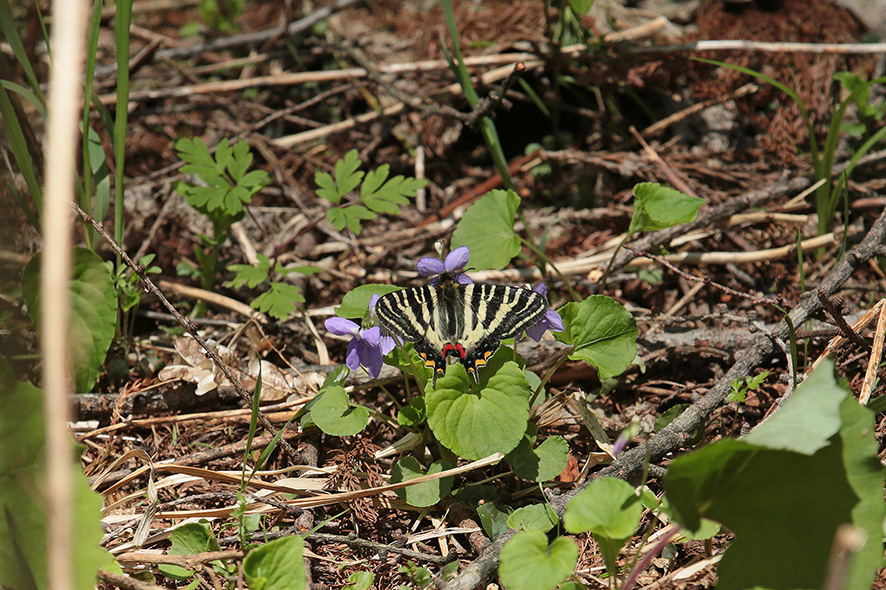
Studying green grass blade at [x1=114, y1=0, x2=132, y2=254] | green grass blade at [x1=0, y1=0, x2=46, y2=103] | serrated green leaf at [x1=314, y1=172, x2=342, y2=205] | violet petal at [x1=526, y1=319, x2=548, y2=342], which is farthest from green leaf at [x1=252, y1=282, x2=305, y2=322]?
green grass blade at [x1=0, y1=0, x2=46, y2=103]

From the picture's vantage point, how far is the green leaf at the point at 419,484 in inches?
93.2

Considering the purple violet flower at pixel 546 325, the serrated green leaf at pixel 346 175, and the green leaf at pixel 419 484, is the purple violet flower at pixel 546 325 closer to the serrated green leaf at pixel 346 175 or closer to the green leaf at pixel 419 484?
the green leaf at pixel 419 484

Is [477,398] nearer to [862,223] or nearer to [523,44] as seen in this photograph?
[862,223]

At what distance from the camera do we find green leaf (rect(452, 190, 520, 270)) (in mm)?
2955

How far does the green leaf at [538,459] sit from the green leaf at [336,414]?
1.90 feet

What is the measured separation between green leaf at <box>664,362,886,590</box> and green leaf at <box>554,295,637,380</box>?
27.3 inches

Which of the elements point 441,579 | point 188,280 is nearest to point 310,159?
point 188,280

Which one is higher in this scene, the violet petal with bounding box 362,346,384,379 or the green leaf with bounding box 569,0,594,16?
the green leaf with bounding box 569,0,594,16

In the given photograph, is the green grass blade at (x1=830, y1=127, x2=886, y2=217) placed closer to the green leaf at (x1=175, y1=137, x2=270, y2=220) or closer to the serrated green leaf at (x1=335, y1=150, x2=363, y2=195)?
the serrated green leaf at (x1=335, y1=150, x2=363, y2=195)

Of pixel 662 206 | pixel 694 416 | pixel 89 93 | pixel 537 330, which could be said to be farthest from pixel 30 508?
pixel 662 206

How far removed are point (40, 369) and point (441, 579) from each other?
1.94 m

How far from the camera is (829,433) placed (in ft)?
5.30

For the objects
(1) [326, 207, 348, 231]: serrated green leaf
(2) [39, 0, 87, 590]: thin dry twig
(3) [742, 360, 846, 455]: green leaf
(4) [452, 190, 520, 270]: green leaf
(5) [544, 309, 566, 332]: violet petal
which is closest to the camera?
(2) [39, 0, 87, 590]: thin dry twig

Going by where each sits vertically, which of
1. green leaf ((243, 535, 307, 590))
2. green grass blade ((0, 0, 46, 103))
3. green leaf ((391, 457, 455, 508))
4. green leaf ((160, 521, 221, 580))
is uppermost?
green grass blade ((0, 0, 46, 103))
